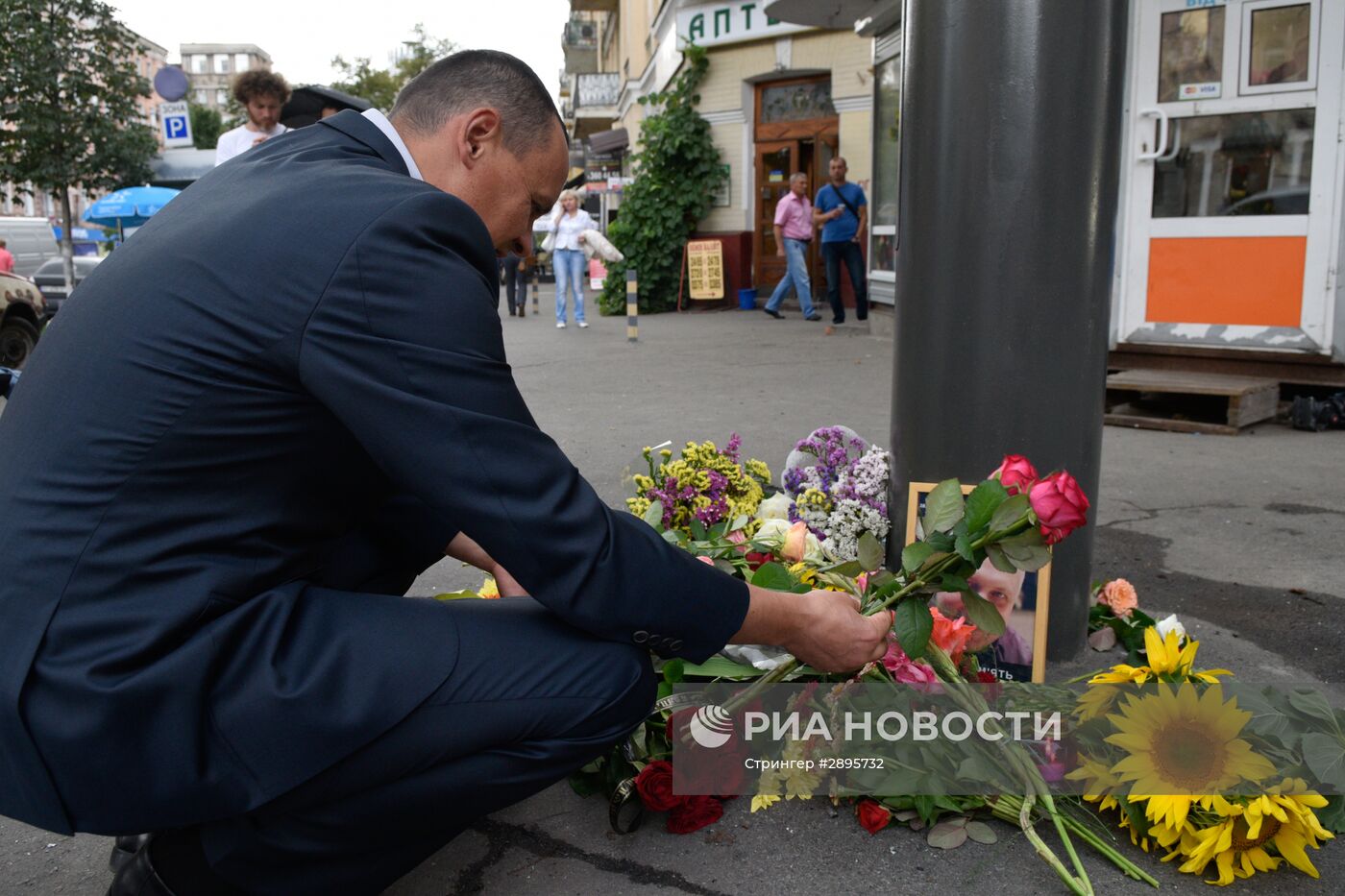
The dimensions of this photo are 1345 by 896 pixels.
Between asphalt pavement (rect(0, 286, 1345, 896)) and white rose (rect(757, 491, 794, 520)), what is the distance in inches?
42.9

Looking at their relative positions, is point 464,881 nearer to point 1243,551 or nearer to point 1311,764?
point 1311,764

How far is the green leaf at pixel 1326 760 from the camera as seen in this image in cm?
212

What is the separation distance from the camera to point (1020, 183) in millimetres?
2938

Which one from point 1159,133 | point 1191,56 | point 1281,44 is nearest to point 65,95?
point 1159,133

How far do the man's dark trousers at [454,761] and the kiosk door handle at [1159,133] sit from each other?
6.17 m

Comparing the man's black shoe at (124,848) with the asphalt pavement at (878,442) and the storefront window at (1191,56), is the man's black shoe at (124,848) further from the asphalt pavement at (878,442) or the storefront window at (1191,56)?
the storefront window at (1191,56)

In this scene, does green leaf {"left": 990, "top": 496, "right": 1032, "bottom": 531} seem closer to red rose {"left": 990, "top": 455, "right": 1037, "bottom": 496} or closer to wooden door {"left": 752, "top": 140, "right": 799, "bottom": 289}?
red rose {"left": 990, "top": 455, "right": 1037, "bottom": 496}

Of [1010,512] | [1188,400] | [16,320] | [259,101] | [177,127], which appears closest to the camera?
[1010,512]

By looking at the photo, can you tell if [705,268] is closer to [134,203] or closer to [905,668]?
[134,203]

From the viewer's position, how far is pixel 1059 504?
6.16 ft

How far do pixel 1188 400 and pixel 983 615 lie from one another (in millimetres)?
6084

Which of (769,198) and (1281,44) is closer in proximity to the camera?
(1281,44)

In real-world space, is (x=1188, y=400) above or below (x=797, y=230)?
below

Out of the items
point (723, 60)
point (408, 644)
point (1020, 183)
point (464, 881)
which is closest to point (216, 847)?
point (408, 644)
